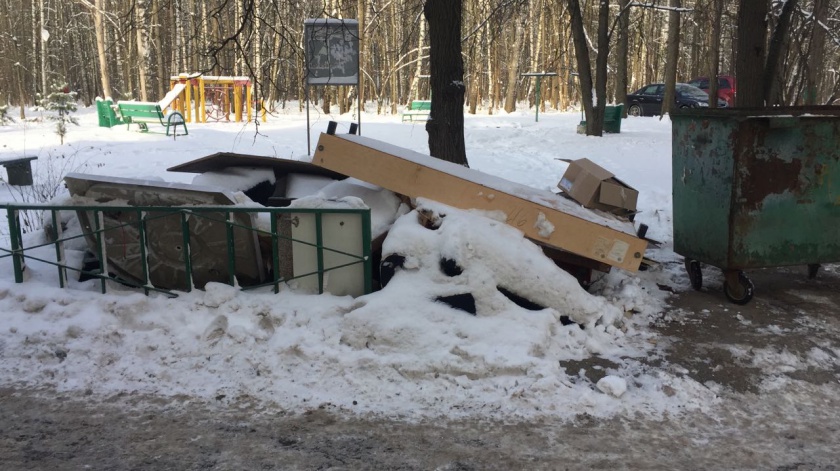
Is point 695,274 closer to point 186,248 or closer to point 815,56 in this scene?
point 186,248

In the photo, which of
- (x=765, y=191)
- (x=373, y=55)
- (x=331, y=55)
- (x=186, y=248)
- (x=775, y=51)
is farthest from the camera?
(x=373, y=55)

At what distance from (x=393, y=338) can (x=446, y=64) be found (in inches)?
154

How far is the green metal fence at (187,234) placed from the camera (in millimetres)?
4570

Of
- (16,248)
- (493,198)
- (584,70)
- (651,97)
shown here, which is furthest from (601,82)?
(16,248)

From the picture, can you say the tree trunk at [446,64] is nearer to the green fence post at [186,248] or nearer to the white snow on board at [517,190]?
the white snow on board at [517,190]

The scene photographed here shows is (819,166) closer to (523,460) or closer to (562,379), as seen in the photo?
(562,379)

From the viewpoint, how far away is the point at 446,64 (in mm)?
7035

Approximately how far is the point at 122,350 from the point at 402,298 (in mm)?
1755

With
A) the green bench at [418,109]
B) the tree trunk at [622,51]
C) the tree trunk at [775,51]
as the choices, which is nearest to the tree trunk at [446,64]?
the tree trunk at [775,51]

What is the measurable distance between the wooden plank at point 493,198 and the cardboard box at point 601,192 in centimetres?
18

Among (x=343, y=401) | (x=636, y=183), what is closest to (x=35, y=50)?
(x=636, y=183)

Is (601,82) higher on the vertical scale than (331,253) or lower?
higher

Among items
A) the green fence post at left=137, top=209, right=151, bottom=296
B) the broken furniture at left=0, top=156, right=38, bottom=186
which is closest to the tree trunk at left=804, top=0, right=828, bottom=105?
the green fence post at left=137, top=209, right=151, bottom=296

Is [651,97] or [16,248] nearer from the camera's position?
[16,248]
